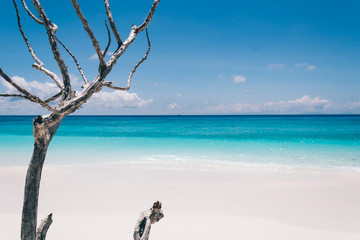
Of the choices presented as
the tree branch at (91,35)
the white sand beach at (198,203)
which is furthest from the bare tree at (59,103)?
the white sand beach at (198,203)

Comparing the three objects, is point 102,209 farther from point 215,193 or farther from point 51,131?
point 51,131

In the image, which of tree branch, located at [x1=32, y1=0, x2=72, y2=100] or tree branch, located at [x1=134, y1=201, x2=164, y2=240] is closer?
tree branch, located at [x1=32, y1=0, x2=72, y2=100]

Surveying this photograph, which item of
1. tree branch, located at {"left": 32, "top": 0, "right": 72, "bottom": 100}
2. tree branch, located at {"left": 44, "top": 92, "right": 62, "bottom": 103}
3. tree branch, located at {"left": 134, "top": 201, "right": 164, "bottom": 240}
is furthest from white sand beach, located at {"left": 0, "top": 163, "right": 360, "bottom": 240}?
tree branch, located at {"left": 32, "top": 0, "right": 72, "bottom": 100}

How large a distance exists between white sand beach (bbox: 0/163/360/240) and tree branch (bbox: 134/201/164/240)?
260 cm

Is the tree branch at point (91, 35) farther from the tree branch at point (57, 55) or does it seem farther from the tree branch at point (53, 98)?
the tree branch at point (53, 98)

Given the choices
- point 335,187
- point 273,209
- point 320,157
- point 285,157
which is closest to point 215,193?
point 273,209

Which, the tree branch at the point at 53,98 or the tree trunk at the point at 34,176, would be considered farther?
the tree branch at the point at 53,98

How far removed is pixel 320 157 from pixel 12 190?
529 inches

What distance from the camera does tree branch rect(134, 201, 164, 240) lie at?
2.21 meters

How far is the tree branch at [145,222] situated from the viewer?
2.21 m

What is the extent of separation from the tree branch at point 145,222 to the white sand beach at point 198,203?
2.60 m

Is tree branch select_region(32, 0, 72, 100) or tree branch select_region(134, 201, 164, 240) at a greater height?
tree branch select_region(32, 0, 72, 100)

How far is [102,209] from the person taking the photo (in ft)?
19.5

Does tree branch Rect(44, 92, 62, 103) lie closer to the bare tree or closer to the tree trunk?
the bare tree
